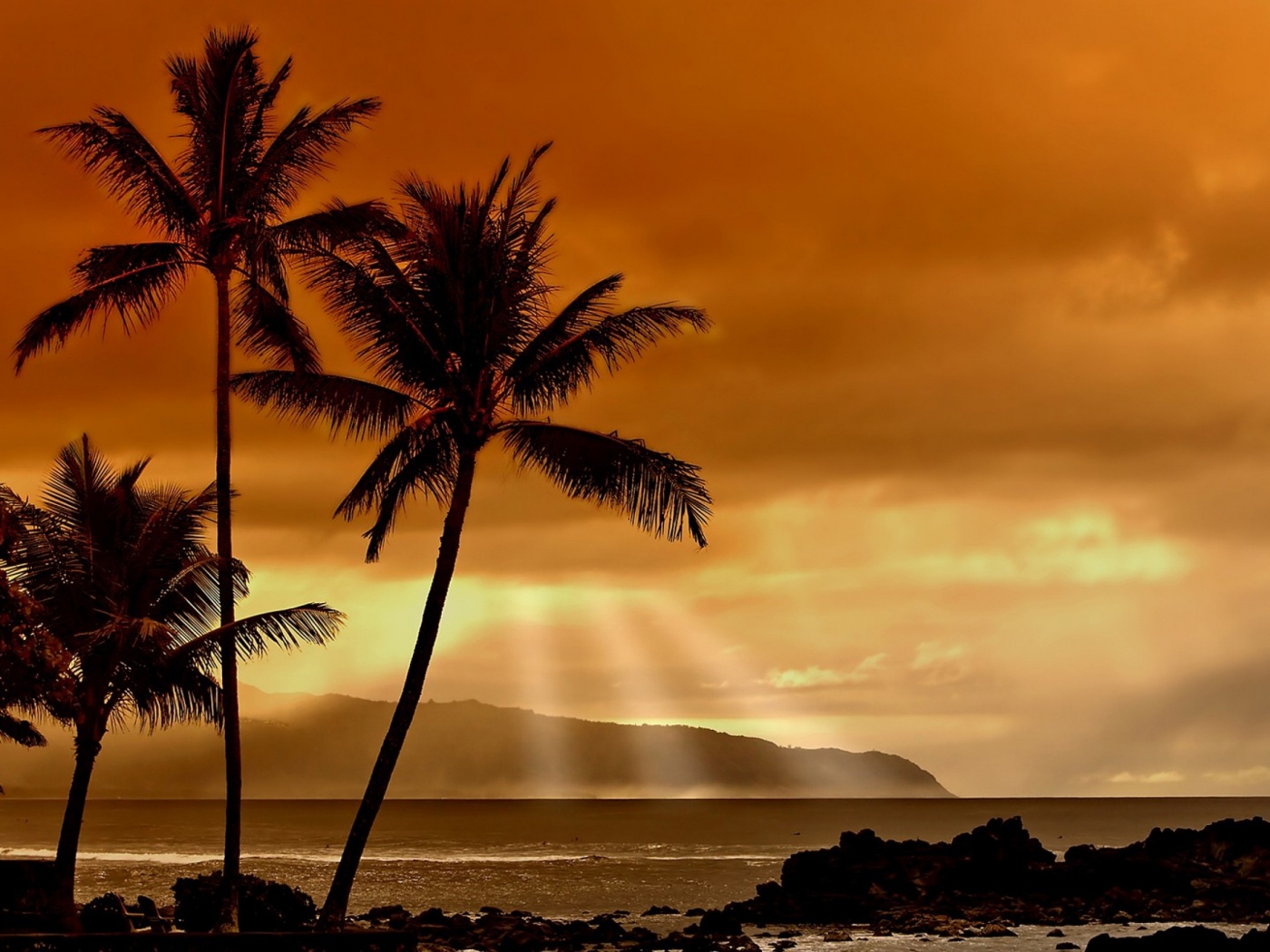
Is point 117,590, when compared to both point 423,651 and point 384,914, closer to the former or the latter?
point 423,651

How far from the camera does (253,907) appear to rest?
2731cm

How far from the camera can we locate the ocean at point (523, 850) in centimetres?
5841

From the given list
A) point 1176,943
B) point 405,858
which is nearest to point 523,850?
point 405,858

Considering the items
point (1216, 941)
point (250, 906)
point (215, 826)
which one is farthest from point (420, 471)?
point (215, 826)

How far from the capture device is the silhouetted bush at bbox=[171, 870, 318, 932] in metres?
27.0

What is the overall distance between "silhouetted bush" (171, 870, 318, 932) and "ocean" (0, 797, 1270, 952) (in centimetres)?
1518

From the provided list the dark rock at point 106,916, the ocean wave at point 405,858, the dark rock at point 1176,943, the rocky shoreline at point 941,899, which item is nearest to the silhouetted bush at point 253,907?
the dark rock at point 106,916

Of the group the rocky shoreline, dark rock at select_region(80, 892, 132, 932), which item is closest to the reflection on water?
the rocky shoreline

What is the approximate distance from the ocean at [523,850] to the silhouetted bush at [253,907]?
15182mm

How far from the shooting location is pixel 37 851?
323 ft

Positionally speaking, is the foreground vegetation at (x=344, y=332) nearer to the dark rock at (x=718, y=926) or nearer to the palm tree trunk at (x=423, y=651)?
the palm tree trunk at (x=423, y=651)

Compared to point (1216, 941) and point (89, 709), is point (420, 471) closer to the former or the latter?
point (89, 709)

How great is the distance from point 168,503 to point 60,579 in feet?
8.24

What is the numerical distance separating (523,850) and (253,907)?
79059 mm
